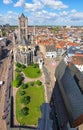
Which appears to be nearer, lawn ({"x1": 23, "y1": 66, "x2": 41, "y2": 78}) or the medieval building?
lawn ({"x1": 23, "y1": 66, "x2": 41, "y2": 78})

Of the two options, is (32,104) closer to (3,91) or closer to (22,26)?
(3,91)

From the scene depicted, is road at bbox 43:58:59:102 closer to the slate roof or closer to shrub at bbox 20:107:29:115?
shrub at bbox 20:107:29:115

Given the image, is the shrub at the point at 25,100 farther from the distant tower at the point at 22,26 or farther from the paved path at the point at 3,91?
the distant tower at the point at 22,26

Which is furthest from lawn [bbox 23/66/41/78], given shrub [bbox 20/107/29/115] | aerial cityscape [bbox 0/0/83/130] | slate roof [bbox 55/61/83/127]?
shrub [bbox 20/107/29/115]

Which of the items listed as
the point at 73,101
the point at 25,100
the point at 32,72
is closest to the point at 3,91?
the point at 25,100

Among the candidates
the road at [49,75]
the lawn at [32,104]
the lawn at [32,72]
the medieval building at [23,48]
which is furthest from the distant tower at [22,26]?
the lawn at [32,104]

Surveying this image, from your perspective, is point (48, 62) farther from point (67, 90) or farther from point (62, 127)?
point (62, 127)

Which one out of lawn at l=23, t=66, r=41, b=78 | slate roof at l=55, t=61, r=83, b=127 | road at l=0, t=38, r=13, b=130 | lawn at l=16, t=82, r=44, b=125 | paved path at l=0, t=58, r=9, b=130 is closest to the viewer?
slate roof at l=55, t=61, r=83, b=127

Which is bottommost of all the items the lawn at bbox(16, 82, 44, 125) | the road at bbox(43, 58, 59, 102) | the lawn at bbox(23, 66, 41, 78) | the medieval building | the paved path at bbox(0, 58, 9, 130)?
the paved path at bbox(0, 58, 9, 130)
